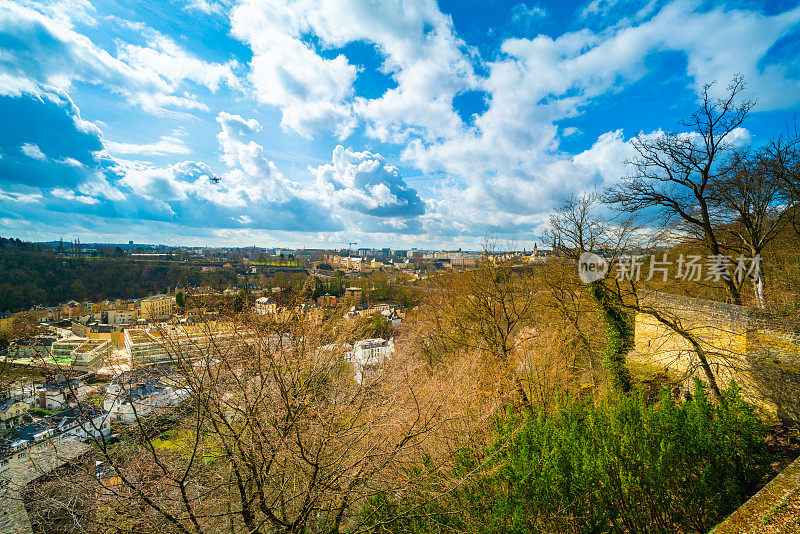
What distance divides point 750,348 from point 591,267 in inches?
160

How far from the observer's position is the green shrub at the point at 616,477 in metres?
2.90

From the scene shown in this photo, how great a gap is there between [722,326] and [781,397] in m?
1.73

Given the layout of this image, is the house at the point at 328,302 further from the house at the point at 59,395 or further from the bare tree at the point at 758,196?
the bare tree at the point at 758,196

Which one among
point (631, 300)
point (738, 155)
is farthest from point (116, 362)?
point (738, 155)

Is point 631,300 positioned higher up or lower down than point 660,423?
higher up

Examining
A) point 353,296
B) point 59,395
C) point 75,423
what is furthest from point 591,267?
point 75,423

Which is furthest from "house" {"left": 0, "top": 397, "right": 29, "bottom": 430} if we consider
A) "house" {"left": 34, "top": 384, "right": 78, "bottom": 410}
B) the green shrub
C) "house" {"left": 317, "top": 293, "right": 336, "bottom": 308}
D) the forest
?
"house" {"left": 317, "top": 293, "right": 336, "bottom": 308}

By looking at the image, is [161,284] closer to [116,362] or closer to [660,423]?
[116,362]

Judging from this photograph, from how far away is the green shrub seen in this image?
9.52ft

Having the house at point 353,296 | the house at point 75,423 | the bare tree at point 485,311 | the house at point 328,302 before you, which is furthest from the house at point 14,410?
the bare tree at point 485,311

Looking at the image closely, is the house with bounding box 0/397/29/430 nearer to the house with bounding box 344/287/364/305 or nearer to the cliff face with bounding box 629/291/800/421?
the house with bounding box 344/287/364/305

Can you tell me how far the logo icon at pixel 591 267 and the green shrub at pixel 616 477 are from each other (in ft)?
18.6

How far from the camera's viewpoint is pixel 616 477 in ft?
9.83

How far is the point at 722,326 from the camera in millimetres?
6965
